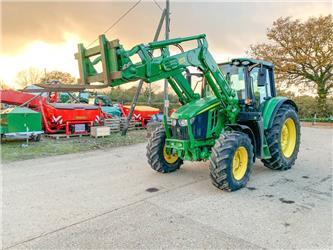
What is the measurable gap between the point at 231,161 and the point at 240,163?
19.5 inches

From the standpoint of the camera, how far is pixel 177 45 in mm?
4461

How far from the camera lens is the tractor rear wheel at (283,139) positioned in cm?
538

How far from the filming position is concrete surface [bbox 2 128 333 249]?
292 cm

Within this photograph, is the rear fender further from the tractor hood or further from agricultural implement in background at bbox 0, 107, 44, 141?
agricultural implement in background at bbox 0, 107, 44, 141

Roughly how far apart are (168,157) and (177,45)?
7.11ft

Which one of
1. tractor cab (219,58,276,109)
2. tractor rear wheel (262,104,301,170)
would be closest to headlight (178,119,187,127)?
tractor cab (219,58,276,109)

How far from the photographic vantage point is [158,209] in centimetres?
371

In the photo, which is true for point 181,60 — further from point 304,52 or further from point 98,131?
point 304,52

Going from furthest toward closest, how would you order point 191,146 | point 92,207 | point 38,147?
1. point 38,147
2. point 191,146
3. point 92,207

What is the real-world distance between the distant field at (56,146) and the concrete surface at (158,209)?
122 cm

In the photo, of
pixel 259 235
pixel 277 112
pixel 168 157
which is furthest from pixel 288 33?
pixel 259 235

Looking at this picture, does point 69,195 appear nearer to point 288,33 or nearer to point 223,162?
point 223,162

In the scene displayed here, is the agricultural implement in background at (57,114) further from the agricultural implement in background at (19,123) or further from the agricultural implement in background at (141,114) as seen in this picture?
the agricultural implement in background at (141,114)

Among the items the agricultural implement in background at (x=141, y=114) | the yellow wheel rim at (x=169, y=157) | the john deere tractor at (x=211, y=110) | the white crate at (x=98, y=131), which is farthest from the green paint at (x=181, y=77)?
the agricultural implement in background at (x=141, y=114)
